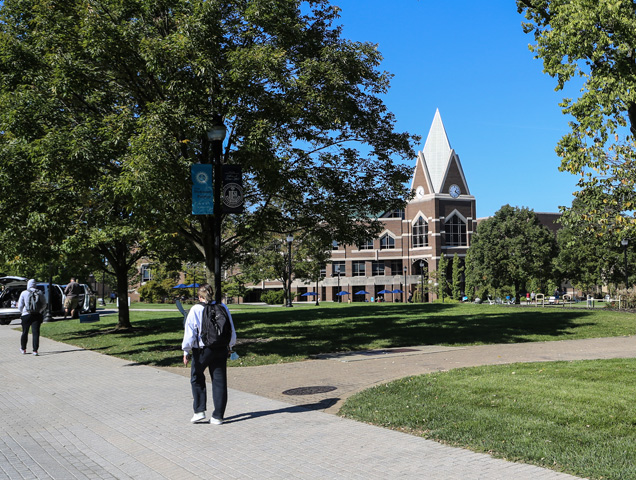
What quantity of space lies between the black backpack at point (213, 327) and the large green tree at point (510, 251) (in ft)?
185

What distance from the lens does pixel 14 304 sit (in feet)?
108

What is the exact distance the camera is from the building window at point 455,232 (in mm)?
82750

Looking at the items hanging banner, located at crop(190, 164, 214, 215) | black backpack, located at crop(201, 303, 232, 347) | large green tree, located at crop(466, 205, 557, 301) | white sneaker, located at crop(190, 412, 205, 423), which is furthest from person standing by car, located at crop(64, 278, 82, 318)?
large green tree, located at crop(466, 205, 557, 301)

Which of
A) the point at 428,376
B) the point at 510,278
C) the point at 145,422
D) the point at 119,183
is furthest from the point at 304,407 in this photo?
the point at 510,278

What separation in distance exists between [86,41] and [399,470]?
37.2ft

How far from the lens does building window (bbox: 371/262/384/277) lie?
90125mm

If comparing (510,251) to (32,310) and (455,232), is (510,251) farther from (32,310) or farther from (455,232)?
(32,310)

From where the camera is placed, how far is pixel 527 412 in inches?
298

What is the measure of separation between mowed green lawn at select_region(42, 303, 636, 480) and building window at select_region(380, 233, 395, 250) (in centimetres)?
6834

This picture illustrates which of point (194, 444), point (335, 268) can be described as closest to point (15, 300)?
point (194, 444)

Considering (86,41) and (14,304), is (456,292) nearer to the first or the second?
(14,304)

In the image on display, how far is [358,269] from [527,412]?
273 feet

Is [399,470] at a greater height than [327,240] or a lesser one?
lesser

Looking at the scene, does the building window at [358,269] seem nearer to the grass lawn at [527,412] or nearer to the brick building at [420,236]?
the brick building at [420,236]
